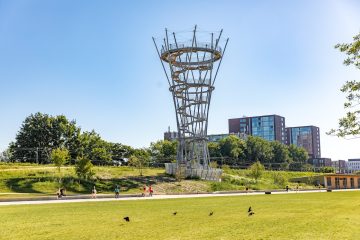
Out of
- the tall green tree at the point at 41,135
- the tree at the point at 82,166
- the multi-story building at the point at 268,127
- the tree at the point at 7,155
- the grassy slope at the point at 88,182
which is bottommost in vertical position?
the grassy slope at the point at 88,182

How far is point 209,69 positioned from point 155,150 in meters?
63.4

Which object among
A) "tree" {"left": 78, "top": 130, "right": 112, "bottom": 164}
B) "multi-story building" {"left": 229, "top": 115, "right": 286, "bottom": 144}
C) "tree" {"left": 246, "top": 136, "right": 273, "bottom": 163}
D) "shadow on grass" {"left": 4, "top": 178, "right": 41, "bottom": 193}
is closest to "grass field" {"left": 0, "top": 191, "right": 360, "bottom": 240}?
"shadow on grass" {"left": 4, "top": 178, "right": 41, "bottom": 193}

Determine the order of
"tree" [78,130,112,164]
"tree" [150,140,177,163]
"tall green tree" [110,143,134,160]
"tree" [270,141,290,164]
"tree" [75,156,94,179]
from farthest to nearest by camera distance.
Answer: "tree" [270,141,290,164] → "tall green tree" [110,143,134,160] → "tree" [150,140,177,163] → "tree" [78,130,112,164] → "tree" [75,156,94,179]

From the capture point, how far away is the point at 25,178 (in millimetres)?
46875

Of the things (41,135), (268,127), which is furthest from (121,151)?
(268,127)

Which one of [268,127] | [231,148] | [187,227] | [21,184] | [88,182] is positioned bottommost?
[88,182]

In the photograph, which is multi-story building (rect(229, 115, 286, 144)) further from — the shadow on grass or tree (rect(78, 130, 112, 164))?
the shadow on grass

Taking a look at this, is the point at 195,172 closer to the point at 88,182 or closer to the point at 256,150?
the point at 88,182

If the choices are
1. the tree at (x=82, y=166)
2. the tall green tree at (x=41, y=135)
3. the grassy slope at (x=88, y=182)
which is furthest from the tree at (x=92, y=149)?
the tree at (x=82, y=166)

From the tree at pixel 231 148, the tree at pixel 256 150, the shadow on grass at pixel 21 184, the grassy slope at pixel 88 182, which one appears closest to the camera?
the shadow on grass at pixel 21 184

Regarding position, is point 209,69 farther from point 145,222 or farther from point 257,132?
point 257,132

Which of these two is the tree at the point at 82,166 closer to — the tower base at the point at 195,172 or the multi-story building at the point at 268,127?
the tower base at the point at 195,172

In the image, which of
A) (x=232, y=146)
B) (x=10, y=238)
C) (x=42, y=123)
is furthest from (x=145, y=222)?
(x=232, y=146)

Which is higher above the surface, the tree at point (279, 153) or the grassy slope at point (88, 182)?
the tree at point (279, 153)
